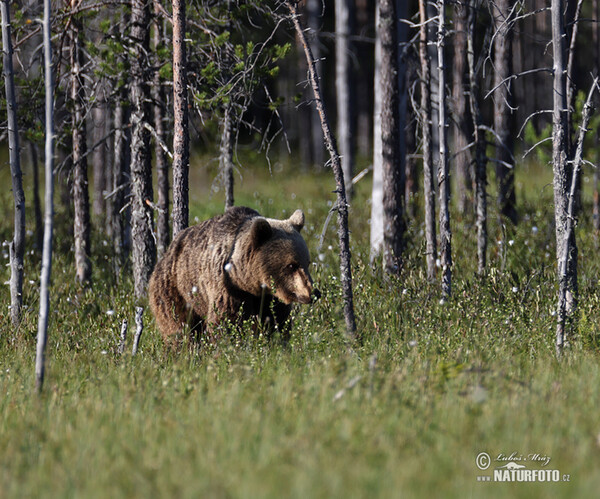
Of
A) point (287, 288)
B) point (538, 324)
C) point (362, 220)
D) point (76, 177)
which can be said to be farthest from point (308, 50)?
point (362, 220)

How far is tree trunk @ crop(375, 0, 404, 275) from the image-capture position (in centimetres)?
1077

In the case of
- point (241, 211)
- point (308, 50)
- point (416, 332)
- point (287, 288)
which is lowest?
point (416, 332)

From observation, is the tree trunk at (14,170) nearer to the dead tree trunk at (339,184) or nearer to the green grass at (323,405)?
the green grass at (323,405)

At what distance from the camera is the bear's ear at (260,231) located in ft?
22.7

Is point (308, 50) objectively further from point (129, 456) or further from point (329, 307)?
point (129, 456)

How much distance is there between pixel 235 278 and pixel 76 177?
4.99 metres

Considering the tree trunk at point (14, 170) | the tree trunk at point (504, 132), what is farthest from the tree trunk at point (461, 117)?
the tree trunk at point (14, 170)

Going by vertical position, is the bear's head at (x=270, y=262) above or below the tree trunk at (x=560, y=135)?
below

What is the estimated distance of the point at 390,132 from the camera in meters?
10.9

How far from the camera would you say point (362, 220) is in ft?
50.9

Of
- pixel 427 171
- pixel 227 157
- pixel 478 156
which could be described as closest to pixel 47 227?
pixel 227 157

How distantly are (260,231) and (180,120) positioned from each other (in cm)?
247

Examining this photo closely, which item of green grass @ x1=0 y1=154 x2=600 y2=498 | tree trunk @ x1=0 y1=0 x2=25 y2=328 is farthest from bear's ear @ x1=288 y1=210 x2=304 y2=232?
tree trunk @ x1=0 y1=0 x2=25 y2=328

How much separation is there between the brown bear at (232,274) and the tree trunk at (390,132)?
11.4 ft
